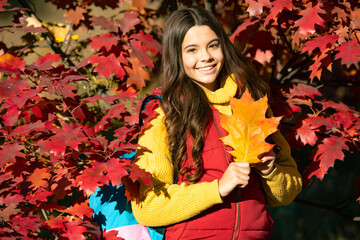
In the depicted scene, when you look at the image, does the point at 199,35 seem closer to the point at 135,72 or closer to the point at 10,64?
the point at 135,72

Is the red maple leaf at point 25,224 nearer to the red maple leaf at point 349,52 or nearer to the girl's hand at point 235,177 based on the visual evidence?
the girl's hand at point 235,177

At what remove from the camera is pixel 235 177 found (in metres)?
1.54

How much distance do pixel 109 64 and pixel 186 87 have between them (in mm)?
685

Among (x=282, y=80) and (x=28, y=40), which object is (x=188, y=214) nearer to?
(x=282, y=80)

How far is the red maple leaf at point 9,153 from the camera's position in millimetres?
1724

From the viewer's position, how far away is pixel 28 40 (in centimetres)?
321

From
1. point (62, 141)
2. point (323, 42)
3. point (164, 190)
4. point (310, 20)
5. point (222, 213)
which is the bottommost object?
point (222, 213)

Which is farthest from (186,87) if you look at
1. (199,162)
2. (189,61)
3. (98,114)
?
(98,114)

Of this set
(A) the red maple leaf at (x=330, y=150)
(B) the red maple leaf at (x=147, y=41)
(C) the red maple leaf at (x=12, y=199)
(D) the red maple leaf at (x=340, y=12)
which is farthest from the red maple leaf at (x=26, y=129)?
(D) the red maple leaf at (x=340, y=12)

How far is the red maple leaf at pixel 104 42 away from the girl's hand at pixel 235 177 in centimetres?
116

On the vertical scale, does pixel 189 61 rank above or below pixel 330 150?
above

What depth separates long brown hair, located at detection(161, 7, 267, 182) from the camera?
68.5 inches

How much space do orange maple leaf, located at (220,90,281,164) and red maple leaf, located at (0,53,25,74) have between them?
1084 mm

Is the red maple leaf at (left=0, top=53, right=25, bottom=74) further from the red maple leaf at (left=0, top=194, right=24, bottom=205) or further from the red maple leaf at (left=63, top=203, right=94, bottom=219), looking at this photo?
the red maple leaf at (left=63, top=203, right=94, bottom=219)
